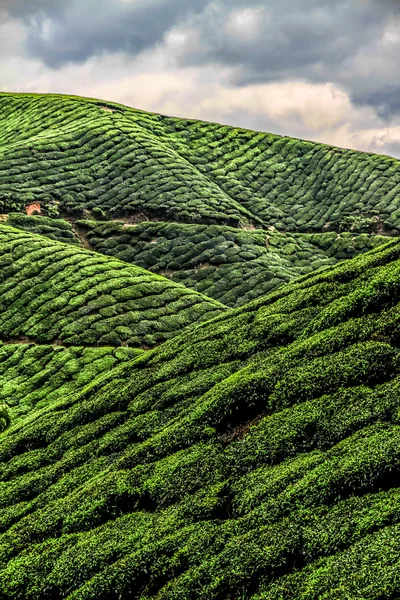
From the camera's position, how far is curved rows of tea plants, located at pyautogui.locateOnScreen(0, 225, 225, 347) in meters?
47.0

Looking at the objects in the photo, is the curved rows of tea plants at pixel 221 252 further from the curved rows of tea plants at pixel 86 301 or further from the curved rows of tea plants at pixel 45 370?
the curved rows of tea plants at pixel 45 370

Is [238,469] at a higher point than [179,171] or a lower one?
lower

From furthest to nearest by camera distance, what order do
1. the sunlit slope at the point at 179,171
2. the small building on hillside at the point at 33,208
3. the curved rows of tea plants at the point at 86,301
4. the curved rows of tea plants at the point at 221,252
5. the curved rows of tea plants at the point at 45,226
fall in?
the sunlit slope at the point at 179,171
the small building on hillside at the point at 33,208
the curved rows of tea plants at the point at 45,226
the curved rows of tea plants at the point at 221,252
the curved rows of tea plants at the point at 86,301

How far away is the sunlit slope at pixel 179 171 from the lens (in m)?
81.4

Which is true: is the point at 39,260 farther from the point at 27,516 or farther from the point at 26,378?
the point at 27,516

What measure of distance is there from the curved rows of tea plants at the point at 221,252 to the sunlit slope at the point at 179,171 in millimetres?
4512

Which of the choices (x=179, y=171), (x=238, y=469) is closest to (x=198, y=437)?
(x=238, y=469)

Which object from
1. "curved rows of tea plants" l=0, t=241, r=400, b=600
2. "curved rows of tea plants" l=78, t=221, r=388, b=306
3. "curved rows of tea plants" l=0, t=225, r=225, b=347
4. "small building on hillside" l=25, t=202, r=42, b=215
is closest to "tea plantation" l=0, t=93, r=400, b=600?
"curved rows of tea plants" l=0, t=241, r=400, b=600

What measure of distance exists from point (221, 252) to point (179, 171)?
991 inches

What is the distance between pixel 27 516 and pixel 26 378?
2176 cm

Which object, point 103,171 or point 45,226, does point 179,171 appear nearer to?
point 103,171

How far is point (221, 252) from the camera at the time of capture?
69688 millimetres

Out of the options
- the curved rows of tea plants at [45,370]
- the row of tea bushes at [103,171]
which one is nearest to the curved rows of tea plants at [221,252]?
the row of tea bushes at [103,171]

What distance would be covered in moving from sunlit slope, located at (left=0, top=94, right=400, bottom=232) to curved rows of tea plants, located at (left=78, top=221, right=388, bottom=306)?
4.51m
